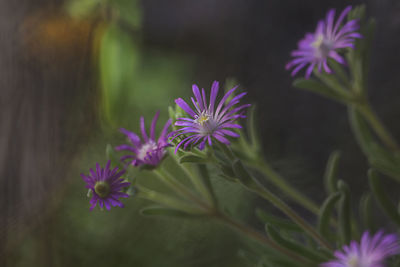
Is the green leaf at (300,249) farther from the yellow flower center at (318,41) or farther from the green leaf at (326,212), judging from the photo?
the yellow flower center at (318,41)

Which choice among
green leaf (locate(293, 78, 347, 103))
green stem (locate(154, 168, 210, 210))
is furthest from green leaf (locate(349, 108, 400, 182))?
green stem (locate(154, 168, 210, 210))

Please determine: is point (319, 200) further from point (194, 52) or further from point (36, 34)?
point (36, 34)

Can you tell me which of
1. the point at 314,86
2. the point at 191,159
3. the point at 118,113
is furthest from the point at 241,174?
the point at 118,113

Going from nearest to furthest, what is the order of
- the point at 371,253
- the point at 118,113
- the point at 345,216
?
the point at 371,253 < the point at 345,216 < the point at 118,113

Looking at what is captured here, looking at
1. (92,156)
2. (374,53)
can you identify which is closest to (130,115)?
(92,156)

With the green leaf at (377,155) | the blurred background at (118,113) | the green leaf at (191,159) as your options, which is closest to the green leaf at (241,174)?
the green leaf at (191,159)

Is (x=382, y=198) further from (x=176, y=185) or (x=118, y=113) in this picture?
(x=118, y=113)

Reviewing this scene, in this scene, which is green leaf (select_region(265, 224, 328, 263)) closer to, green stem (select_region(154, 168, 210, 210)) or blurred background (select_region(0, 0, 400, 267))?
green stem (select_region(154, 168, 210, 210))
